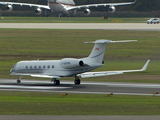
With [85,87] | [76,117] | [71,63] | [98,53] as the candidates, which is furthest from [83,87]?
[76,117]

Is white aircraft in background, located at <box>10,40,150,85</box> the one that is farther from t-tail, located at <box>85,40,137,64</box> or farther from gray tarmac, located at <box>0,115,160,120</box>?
gray tarmac, located at <box>0,115,160,120</box>

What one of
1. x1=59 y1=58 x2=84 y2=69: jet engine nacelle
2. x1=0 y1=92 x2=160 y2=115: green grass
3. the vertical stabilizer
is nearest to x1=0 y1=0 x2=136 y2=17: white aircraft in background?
x1=59 y1=58 x2=84 y2=69: jet engine nacelle

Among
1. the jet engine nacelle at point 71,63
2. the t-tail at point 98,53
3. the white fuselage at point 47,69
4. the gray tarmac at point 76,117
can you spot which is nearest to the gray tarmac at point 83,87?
the white fuselage at point 47,69

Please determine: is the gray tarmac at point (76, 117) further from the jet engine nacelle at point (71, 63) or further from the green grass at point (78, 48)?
the green grass at point (78, 48)

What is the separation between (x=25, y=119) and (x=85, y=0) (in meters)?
161

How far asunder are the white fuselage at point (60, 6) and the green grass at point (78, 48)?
4720 cm

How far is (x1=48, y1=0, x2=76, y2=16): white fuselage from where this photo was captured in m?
146

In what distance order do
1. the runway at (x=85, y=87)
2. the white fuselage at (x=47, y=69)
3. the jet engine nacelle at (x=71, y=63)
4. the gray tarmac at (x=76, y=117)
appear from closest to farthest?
the gray tarmac at (x=76, y=117), the runway at (x=85, y=87), the jet engine nacelle at (x=71, y=63), the white fuselage at (x=47, y=69)

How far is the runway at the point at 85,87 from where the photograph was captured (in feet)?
122

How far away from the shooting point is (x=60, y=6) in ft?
485

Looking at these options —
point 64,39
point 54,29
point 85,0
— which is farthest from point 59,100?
point 85,0

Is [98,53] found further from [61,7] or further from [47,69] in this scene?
[61,7]

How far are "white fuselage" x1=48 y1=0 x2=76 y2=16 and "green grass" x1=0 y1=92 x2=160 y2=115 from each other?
366 ft

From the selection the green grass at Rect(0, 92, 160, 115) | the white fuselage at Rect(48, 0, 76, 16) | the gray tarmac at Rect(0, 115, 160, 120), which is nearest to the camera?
the gray tarmac at Rect(0, 115, 160, 120)
